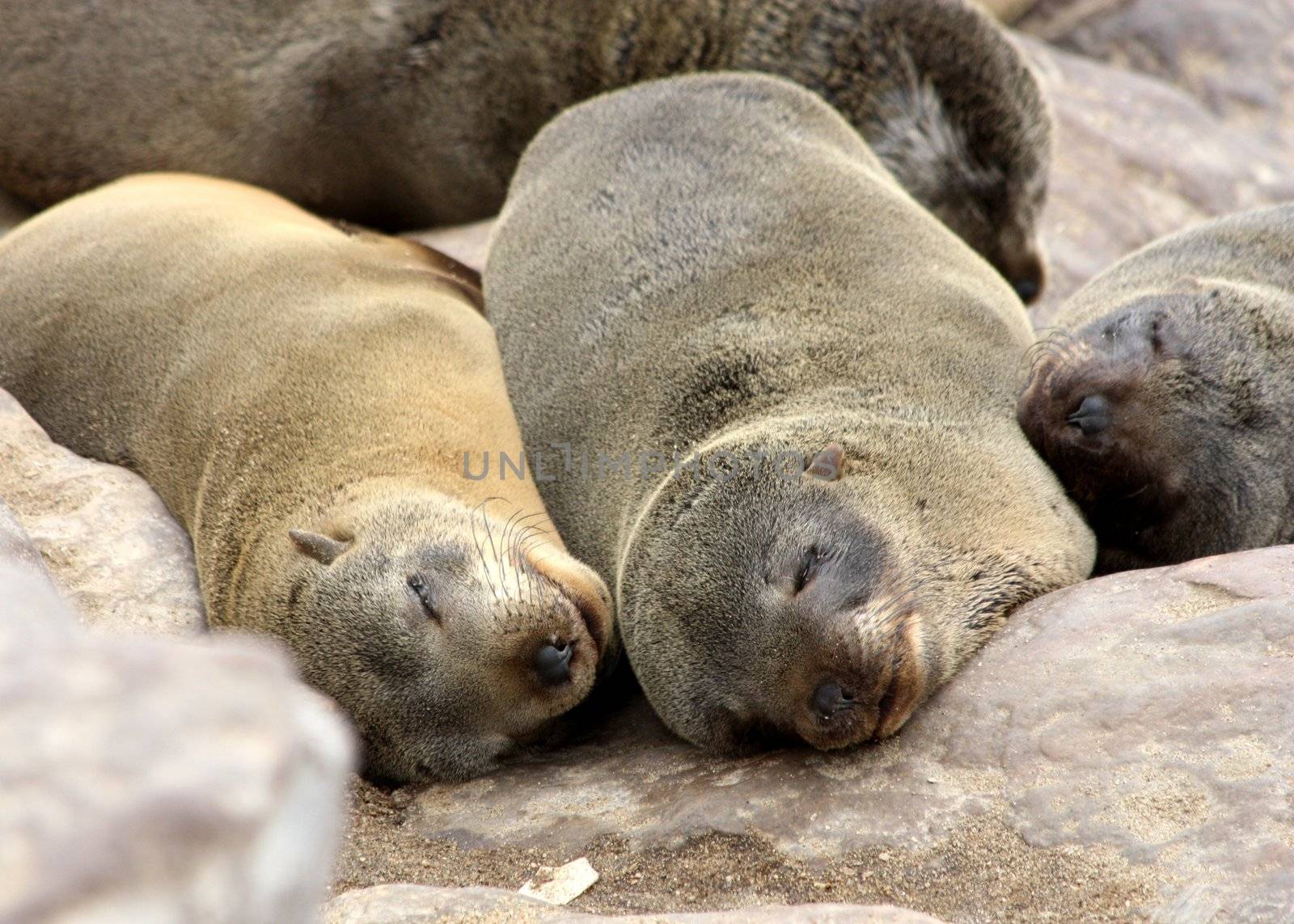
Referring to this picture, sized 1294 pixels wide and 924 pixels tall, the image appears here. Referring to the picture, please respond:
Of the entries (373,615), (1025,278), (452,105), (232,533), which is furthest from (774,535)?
(452,105)

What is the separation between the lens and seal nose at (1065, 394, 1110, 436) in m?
3.92

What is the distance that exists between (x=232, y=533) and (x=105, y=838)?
317 cm

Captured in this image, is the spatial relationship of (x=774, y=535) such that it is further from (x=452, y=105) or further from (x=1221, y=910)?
(x=452, y=105)

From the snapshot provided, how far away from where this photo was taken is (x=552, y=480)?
4461 millimetres

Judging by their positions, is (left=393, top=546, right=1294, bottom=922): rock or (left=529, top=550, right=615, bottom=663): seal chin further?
(left=529, top=550, right=615, bottom=663): seal chin

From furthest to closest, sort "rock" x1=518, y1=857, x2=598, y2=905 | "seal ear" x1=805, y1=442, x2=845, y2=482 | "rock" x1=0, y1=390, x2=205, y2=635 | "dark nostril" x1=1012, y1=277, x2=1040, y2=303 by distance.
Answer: "dark nostril" x1=1012, y1=277, x2=1040, y2=303 < "rock" x1=0, y1=390, x2=205, y2=635 < "seal ear" x1=805, y1=442, x2=845, y2=482 < "rock" x1=518, y1=857, x2=598, y2=905

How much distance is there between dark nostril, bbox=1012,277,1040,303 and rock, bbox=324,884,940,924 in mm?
4149

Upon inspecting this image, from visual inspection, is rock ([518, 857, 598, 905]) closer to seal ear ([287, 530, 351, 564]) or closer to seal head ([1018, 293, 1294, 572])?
seal ear ([287, 530, 351, 564])

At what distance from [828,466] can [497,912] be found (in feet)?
4.58

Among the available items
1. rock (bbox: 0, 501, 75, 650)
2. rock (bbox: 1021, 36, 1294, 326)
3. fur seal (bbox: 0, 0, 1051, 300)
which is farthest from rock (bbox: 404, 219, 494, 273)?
rock (bbox: 0, 501, 75, 650)

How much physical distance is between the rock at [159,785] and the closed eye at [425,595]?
228cm

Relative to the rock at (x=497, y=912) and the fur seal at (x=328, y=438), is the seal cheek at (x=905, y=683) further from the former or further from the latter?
the fur seal at (x=328, y=438)

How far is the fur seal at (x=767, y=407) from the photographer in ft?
10.9

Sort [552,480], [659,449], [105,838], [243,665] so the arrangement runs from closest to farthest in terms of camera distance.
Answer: [105,838] → [243,665] → [659,449] → [552,480]
